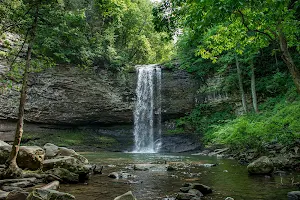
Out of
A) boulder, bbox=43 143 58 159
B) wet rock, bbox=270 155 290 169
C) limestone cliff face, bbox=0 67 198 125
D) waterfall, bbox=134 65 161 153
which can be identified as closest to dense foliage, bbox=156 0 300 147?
wet rock, bbox=270 155 290 169

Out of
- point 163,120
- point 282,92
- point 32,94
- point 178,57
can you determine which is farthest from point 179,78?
point 32,94

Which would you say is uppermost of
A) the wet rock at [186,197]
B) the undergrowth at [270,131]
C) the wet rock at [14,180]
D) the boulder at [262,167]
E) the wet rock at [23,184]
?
the undergrowth at [270,131]

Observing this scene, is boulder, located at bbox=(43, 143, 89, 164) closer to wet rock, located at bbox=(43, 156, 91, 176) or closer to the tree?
wet rock, located at bbox=(43, 156, 91, 176)

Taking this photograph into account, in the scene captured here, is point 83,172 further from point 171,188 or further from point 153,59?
point 153,59

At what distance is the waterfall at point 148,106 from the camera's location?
2460 centimetres

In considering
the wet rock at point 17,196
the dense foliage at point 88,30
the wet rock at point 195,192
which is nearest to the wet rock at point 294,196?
the wet rock at point 195,192

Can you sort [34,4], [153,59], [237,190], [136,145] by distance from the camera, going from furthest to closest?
1. [153,59]
2. [136,145]
3. [34,4]
4. [237,190]

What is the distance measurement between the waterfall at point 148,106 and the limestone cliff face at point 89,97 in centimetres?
59

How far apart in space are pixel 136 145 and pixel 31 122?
9.92 meters

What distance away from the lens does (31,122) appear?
22.2m

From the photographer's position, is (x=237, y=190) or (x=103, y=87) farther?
(x=103, y=87)

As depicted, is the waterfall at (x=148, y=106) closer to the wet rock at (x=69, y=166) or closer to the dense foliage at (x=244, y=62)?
the dense foliage at (x=244, y=62)

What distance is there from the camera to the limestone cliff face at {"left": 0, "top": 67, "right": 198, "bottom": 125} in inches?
862

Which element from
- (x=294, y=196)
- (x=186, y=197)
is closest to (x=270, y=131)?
(x=294, y=196)
